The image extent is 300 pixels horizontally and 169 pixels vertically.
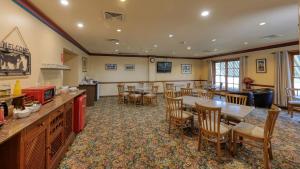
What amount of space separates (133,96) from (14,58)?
14.8ft

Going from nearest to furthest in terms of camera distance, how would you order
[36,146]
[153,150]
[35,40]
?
[36,146] < [153,150] < [35,40]

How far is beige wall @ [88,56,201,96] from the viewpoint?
862cm

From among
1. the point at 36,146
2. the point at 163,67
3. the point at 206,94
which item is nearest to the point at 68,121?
the point at 36,146

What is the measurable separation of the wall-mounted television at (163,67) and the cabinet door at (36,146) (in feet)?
27.2

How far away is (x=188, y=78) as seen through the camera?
423 inches

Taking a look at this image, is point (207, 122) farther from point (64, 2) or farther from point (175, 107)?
point (64, 2)

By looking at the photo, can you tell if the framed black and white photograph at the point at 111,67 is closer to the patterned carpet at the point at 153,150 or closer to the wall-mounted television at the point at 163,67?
the wall-mounted television at the point at 163,67

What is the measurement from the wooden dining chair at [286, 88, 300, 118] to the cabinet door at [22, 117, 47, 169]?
661 cm

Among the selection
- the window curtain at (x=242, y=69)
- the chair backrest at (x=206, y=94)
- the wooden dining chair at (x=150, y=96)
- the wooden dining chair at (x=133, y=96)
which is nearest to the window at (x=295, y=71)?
the window curtain at (x=242, y=69)

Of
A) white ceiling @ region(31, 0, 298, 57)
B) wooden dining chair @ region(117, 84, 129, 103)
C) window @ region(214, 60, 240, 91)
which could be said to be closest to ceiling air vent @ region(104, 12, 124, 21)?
white ceiling @ region(31, 0, 298, 57)

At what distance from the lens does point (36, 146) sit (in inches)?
65.9

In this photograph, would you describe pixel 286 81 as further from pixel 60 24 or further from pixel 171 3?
pixel 60 24

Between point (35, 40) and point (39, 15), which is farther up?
point (39, 15)

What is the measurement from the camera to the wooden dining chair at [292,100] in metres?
4.76
